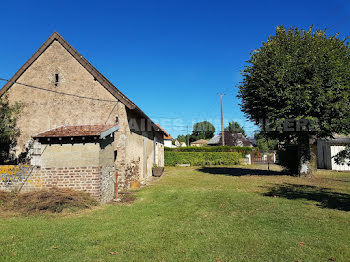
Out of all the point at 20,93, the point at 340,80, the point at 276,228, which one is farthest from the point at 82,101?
the point at 340,80

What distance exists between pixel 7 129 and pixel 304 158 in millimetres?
17350

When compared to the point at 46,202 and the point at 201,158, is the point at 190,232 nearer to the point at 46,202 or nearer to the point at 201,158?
the point at 46,202

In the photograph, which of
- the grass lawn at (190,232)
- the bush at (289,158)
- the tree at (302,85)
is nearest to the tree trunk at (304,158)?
the tree at (302,85)

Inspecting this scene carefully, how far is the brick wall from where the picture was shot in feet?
27.2

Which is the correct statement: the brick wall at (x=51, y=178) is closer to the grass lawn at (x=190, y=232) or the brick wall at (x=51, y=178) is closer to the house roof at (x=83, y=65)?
the grass lawn at (x=190, y=232)

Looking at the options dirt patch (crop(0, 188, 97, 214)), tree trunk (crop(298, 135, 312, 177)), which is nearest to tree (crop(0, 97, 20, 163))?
dirt patch (crop(0, 188, 97, 214))

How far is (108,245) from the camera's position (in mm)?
4629

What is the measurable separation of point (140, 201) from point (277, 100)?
9959mm

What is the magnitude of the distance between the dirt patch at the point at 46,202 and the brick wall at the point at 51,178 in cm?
52

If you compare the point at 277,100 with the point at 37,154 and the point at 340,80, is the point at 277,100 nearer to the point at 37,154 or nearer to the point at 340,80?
the point at 340,80

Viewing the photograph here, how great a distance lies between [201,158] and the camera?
2806cm

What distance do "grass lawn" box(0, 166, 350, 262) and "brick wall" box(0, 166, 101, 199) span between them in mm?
1062

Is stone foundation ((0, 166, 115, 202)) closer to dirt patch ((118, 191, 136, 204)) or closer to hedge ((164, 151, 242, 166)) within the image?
dirt patch ((118, 191, 136, 204))

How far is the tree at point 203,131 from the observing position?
93.7 meters
